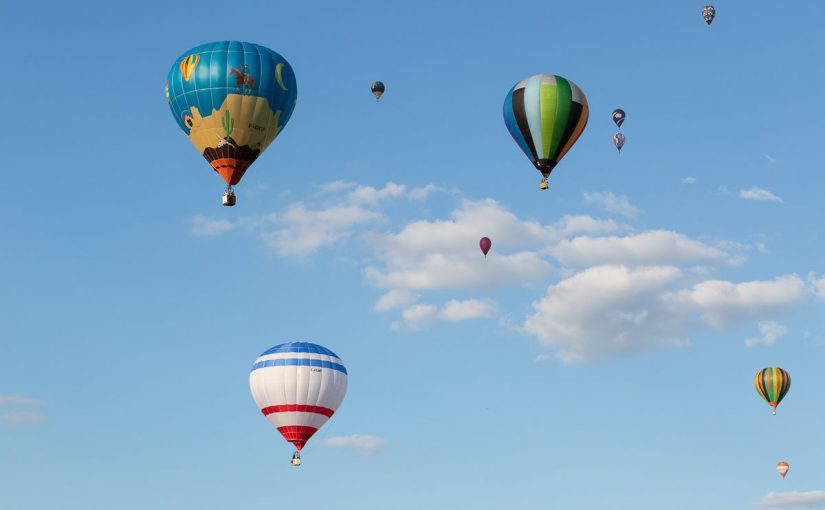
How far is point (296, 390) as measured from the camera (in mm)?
71062

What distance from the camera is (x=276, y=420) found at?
71625 mm

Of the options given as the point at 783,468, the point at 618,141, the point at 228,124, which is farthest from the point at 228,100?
the point at 783,468

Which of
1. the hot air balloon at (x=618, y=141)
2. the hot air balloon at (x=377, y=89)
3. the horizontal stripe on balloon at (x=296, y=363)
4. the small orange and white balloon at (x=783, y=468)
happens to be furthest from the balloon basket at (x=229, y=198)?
the small orange and white balloon at (x=783, y=468)

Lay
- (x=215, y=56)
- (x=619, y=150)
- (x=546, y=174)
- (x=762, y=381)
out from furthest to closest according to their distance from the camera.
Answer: (x=619, y=150)
(x=762, y=381)
(x=546, y=174)
(x=215, y=56)

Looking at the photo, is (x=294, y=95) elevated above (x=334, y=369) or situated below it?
above

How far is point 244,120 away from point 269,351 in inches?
616

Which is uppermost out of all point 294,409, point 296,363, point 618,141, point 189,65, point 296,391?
point 618,141

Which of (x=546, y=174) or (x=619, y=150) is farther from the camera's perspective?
(x=619, y=150)

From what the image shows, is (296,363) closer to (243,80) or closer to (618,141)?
(243,80)

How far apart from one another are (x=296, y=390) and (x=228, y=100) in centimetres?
1723

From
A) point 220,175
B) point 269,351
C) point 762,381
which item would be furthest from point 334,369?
point 762,381

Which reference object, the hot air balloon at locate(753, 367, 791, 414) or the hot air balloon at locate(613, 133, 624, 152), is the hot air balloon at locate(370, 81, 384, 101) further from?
the hot air balloon at locate(753, 367, 791, 414)

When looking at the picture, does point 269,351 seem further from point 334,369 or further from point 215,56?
point 215,56

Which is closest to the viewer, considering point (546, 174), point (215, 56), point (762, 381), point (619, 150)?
point (215, 56)
